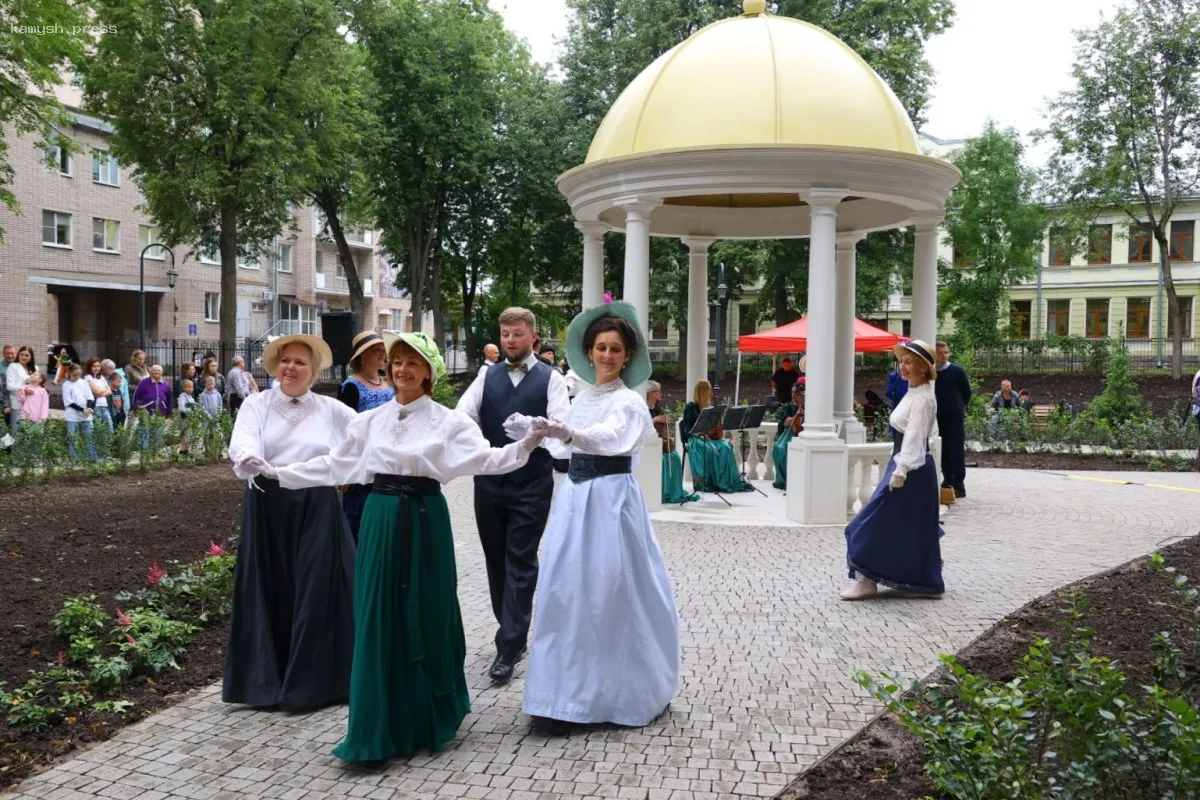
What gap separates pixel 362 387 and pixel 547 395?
1423 mm

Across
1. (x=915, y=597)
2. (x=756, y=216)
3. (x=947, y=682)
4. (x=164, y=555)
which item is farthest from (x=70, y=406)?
(x=947, y=682)

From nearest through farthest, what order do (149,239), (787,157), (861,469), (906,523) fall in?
(906,523) < (787,157) < (861,469) < (149,239)

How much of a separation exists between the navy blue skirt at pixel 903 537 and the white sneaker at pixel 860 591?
4.1 inches

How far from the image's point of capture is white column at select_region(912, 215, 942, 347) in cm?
1182

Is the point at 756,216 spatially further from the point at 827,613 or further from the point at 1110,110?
the point at 1110,110

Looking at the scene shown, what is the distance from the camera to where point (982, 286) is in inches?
1656

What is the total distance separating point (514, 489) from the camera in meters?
5.39

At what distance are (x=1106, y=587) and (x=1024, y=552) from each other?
1.86m

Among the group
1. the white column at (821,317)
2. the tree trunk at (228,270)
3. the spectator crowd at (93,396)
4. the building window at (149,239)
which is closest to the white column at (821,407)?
the white column at (821,317)

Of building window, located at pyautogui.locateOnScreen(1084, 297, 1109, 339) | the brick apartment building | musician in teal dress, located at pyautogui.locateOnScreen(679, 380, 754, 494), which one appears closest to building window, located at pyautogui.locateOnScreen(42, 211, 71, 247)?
the brick apartment building

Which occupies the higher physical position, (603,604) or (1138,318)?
(1138,318)

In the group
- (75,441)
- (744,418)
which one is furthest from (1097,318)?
(75,441)

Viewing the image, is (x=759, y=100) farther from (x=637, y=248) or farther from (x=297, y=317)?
(x=297, y=317)

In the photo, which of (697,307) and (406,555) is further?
(697,307)
